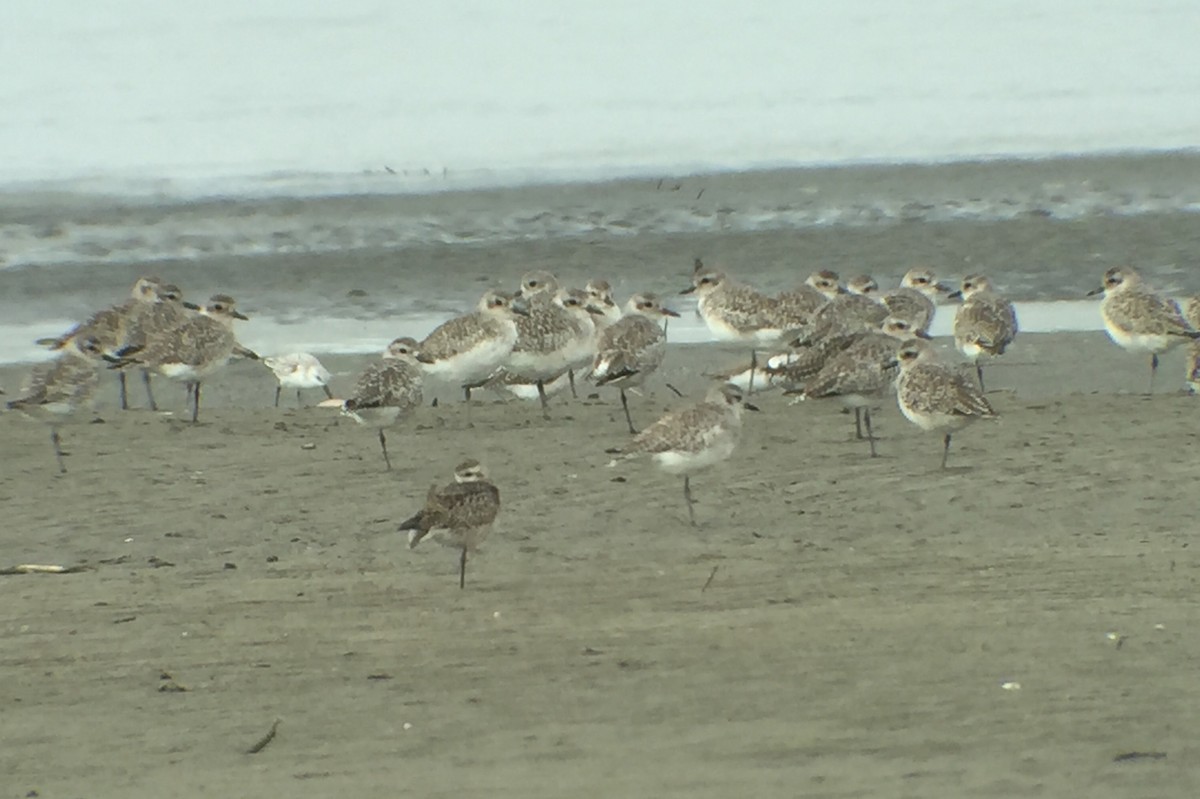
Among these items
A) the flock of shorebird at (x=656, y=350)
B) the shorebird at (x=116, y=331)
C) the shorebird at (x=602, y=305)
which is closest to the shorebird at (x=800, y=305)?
the flock of shorebird at (x=656, y=350)

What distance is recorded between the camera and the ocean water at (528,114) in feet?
73.7

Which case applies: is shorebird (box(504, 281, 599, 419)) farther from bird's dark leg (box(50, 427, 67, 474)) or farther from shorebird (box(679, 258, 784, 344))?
bird's dark leg (box(50, 427, 67, 474))

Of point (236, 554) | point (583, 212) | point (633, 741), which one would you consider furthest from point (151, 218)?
point (633, 741)

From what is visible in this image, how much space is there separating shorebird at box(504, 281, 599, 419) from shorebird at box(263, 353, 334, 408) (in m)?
→ 1.40

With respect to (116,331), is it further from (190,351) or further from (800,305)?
(800,305)

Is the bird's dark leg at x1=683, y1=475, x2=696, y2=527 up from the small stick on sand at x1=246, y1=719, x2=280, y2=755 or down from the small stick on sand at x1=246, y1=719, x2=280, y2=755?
down

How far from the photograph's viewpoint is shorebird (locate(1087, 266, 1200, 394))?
48.0 ft

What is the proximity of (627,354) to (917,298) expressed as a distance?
336cm

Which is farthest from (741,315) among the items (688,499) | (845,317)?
(688,499)

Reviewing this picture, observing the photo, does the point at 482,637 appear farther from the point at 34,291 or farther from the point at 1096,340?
the point at 34,291

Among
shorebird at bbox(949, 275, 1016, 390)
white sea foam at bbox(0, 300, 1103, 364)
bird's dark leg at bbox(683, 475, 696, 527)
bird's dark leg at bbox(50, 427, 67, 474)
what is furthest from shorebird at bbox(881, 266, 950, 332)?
bird's dark leg at bbox(50, 427, 67, 474)

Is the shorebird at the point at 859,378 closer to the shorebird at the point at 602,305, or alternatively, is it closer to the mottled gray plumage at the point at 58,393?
the shorebird at the point at 602,305

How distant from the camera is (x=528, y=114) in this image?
29.3 meters

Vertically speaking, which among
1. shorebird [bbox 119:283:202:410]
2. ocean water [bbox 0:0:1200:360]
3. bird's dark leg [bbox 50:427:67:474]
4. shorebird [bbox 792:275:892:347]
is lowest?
bird's dark leg [bbox 50:427:67:474]
